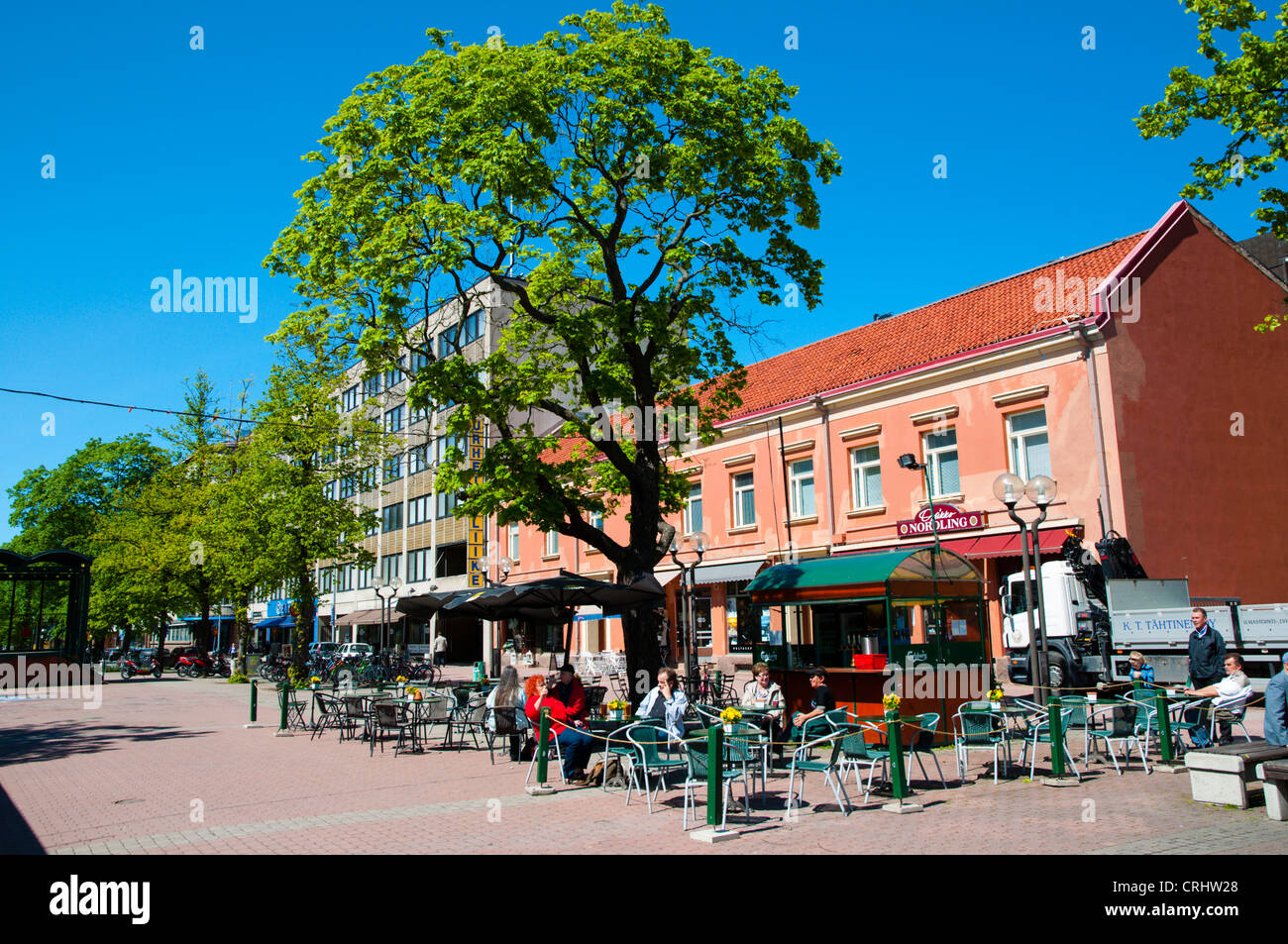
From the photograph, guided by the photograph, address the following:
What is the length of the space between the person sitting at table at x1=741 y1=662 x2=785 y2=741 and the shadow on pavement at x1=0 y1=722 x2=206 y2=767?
34.8 ft

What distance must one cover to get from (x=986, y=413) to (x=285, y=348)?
76.0 ft

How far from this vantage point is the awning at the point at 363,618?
163 ft

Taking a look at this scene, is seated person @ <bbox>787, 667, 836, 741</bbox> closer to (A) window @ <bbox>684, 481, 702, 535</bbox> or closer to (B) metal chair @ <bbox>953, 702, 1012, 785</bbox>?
(B) metal chair @ <bbox>953, 702, 1012, 785</bbox>

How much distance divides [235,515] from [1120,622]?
88.9 ft

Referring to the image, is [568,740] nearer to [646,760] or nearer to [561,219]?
[646,760]

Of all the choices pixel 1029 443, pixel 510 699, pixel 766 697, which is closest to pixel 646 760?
pixel 766 697

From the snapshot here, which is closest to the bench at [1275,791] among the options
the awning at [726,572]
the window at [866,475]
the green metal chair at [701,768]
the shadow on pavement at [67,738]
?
the green metal chair at [701,768]

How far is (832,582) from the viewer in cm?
1452

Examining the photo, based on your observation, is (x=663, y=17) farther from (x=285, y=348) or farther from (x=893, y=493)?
(x=285, y=348)

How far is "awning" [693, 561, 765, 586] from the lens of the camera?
95.7 feet

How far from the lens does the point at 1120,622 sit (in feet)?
63.2

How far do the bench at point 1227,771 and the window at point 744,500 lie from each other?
70.0ft

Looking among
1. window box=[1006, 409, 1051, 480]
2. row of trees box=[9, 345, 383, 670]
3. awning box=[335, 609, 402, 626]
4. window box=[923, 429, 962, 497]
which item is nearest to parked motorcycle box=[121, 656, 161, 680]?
row of trees box=[9, 345, 383, 670]
